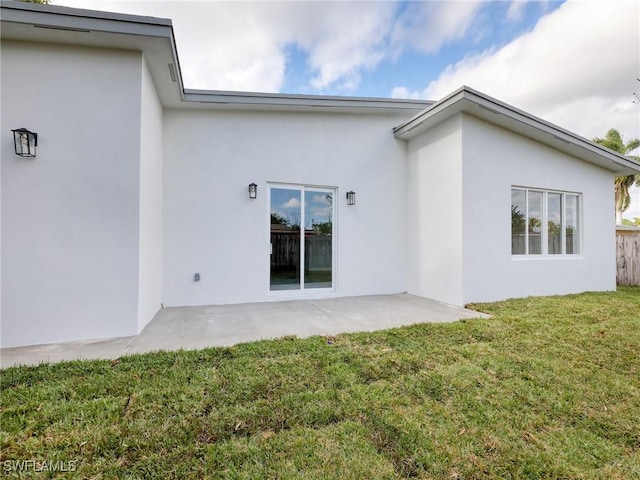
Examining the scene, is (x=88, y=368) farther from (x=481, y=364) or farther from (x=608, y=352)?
(x=608, y=352)

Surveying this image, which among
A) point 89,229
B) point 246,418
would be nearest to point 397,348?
point 246,418

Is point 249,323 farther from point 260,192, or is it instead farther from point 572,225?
point 572,225

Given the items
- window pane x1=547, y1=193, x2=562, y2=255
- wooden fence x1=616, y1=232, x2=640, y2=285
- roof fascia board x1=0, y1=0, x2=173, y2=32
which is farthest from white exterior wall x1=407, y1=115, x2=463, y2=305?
wooden fence x1=616, y1=232, x2=640, y2=285

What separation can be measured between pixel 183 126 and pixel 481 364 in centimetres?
695

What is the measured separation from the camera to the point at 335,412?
8.30 feet

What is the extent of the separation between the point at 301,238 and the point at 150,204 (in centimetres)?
326

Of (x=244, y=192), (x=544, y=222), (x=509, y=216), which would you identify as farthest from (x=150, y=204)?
(x=544, y=222)

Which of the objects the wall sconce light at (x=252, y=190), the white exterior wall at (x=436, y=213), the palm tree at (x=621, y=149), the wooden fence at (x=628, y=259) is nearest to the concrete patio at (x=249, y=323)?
the white exterior wall at (x=436, y=213)

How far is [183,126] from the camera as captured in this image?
6473 millimetres

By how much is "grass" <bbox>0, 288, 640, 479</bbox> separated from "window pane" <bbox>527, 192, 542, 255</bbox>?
3.81 metres

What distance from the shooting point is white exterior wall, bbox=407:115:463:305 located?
6.52 metres

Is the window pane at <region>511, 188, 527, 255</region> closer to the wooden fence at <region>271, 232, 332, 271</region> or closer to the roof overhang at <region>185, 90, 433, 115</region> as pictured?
the roof overhang at <region>185, 90, 433, 115</region>

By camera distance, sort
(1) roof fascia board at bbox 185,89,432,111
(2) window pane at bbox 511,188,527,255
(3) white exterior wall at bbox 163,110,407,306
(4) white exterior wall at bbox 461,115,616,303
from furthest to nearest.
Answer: (2) window pane at bbox 511,188,527,255 < (4) white exterior wall at bbox 461,115,616,303 < (3) white exterior wall at bbox 163,110,407,306 < (1) roof fascia board at bbox 185,89,432,111

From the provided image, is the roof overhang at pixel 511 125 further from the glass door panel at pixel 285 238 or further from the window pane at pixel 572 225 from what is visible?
the glass door panel at pixel 285 238
